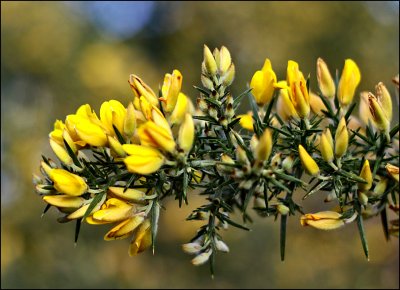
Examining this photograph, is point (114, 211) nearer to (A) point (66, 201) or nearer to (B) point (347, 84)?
(A) point (66, 201)

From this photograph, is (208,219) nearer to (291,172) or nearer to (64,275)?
(291,172)

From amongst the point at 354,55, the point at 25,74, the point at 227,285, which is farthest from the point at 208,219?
the point at 354,55

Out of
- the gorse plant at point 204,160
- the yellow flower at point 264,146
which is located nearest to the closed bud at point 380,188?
the gorse plant at point 204,160

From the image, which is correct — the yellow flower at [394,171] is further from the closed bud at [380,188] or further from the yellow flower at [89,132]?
the yellow flower at [89,132]

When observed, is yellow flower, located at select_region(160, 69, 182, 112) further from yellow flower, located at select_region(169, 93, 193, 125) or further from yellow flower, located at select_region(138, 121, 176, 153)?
yellow flower, located at select_region(138, 121, 176, 153)

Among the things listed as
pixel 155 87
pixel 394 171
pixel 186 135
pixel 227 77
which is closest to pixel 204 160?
pixel 186 135

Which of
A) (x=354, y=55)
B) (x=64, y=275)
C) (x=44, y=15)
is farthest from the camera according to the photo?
(x=354, y=55)

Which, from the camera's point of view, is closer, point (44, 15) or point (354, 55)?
point (44, 15)

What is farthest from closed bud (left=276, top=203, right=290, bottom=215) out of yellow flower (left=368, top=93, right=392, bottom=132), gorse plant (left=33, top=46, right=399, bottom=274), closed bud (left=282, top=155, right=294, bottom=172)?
yellow flower (left=368, top=93, right=392, bottom=132)
